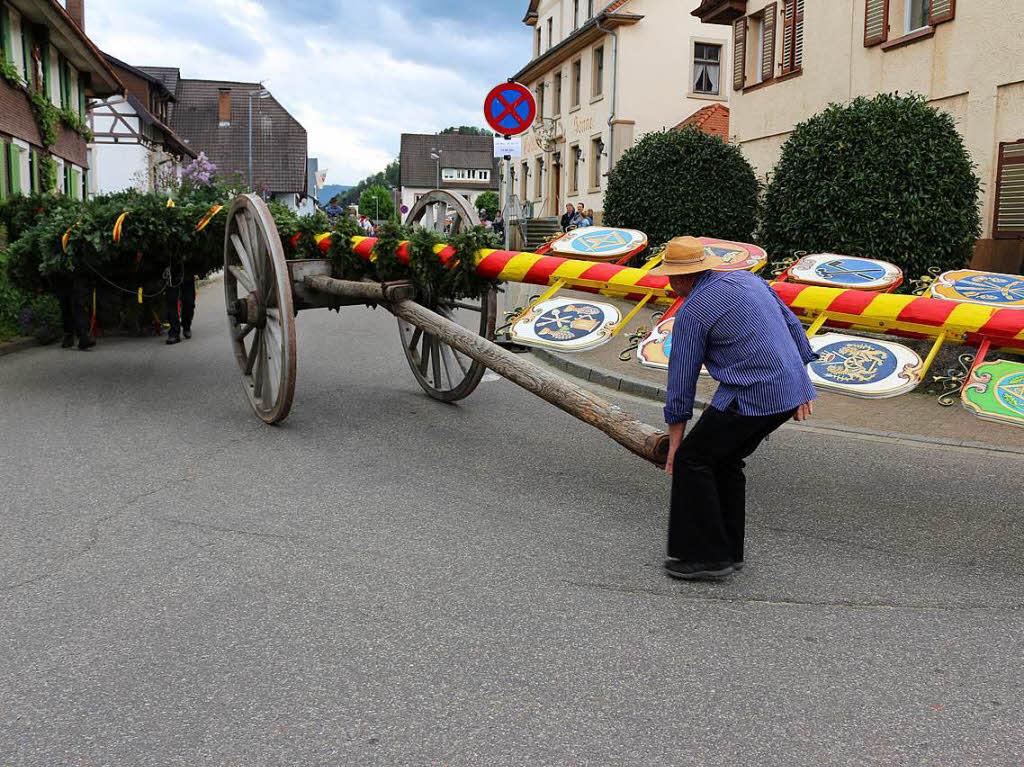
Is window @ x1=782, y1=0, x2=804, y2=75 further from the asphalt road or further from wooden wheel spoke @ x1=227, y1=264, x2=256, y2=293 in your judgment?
wooden wheel spoke @ x1=227, y1=264, x2=256, y2=293

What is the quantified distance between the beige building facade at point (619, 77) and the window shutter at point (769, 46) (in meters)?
A: 14.6

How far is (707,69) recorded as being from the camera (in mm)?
36469

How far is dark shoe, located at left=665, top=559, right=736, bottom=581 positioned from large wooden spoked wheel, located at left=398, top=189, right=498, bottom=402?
366 centimetres

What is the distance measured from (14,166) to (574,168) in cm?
2310

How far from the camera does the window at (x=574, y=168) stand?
3862cm

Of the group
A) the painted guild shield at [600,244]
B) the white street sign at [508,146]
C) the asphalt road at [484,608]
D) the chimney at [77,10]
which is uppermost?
the chimney at [77,10]

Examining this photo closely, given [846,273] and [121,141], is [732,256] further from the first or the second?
[121,141]

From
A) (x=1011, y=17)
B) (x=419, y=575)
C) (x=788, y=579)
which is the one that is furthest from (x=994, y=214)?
(x=419, y=575)

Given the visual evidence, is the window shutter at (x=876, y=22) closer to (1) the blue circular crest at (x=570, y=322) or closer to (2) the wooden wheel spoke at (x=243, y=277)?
(2) the wooden wheel spoke at (x=243, y=277)

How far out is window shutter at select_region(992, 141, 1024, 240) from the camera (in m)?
13.3

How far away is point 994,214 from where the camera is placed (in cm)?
1370

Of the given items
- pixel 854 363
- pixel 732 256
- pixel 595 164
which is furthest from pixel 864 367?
pixel 595 164

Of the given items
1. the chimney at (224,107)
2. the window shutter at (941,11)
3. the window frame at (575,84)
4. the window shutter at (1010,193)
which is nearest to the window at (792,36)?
the window shutter at (941,11)

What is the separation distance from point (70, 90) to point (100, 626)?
83.7ft
